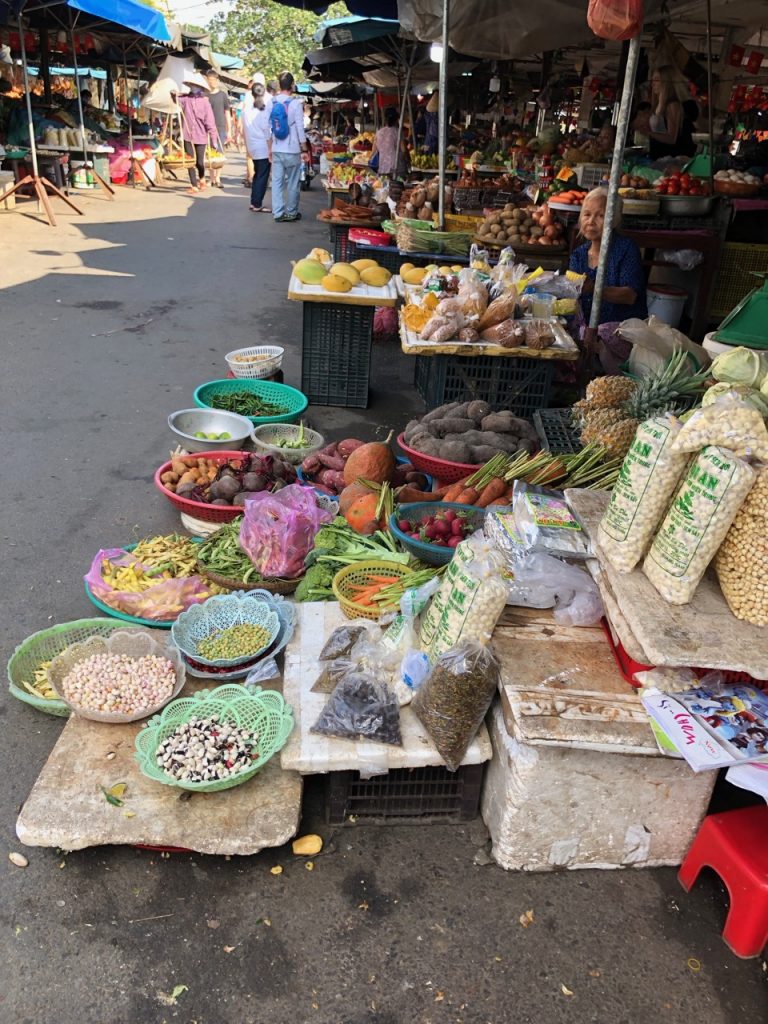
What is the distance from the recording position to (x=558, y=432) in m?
3.77

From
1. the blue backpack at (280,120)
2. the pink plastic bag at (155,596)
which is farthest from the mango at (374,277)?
the blue backpack at (280,120)

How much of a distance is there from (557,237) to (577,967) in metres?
5.73

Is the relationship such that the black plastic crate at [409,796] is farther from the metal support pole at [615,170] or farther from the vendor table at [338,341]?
the vendor table at [338,341]

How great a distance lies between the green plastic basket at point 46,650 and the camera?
273 cm

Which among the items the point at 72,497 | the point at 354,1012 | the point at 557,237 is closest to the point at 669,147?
the point at 557,237

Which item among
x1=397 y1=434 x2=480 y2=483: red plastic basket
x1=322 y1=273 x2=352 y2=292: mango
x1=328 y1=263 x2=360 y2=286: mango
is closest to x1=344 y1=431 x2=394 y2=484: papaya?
x1=397 y1=434 x2=480 y2=483: red plastic basket

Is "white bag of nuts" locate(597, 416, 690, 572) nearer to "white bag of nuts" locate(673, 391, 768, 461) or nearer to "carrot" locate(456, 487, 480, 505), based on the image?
"white bag of nuts" locate(673, 391, 768, 461)

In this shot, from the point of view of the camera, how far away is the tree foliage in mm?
42969

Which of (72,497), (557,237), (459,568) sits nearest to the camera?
(459,568)

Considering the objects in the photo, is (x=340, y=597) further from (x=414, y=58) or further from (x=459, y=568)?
(x=414, y=58)

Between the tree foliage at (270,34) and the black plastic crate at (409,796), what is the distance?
47053 millimetres

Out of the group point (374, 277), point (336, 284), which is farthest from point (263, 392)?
point (374, 277)

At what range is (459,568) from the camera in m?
2.40

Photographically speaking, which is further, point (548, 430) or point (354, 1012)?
point (548, 430)
